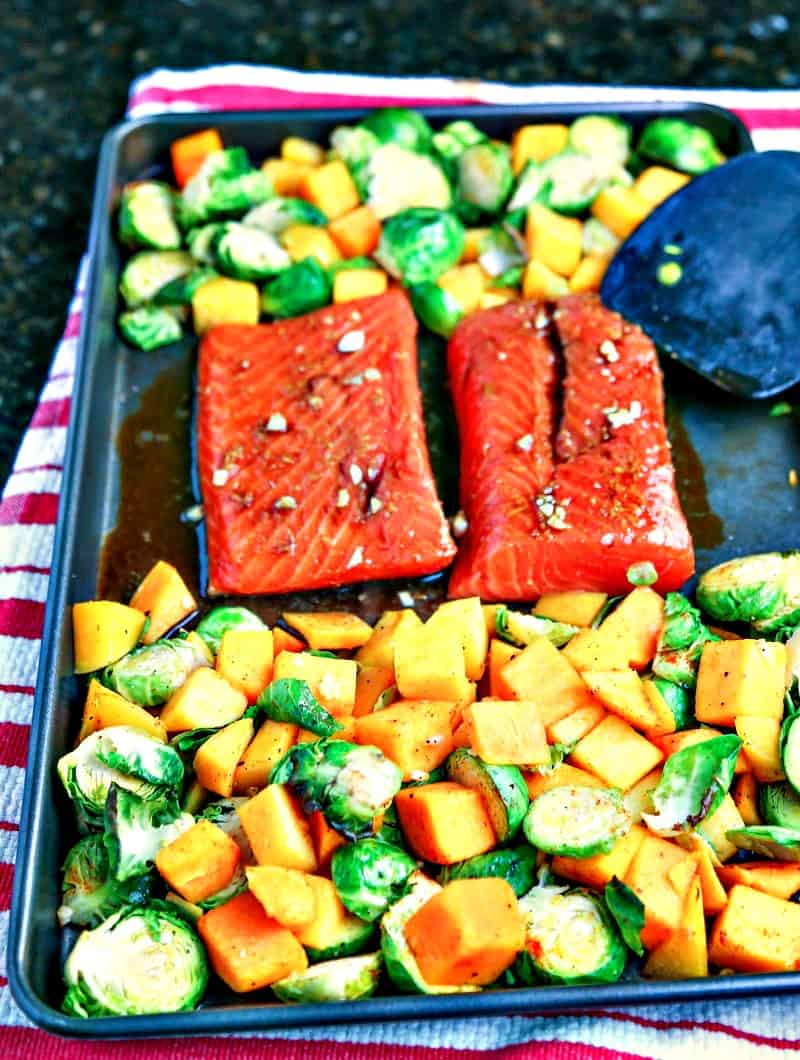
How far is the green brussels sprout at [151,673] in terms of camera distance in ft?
10.2

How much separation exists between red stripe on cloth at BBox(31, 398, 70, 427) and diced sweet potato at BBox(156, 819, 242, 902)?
1741mm

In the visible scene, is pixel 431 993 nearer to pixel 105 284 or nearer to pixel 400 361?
pixel 400 361

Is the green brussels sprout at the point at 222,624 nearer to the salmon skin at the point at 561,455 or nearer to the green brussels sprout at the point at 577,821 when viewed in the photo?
the salmon skin at the point at 561,455

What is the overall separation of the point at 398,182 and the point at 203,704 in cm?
198

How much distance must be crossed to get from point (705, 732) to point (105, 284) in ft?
7.72

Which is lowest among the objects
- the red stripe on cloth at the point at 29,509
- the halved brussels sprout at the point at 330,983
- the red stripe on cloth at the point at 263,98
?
the halved brussels sprout at the point at 330,983

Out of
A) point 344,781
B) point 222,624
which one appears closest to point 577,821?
point 344,781

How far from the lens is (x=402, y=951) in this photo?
8.61 ft

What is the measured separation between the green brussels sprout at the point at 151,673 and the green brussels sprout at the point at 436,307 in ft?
4.76

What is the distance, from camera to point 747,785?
3.03 metres

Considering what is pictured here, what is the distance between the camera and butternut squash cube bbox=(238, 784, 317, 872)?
2.71 metres

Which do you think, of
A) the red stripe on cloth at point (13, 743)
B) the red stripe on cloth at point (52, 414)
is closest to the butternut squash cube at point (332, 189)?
the red stripe on cloth at point (52, 414)

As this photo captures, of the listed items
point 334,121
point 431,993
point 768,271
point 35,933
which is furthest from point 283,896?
point 334,121

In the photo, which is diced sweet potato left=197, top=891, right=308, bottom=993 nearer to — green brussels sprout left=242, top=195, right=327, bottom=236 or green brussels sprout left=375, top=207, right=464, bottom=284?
green brussels sprout left=375, top=207, right=464, bottom=284
